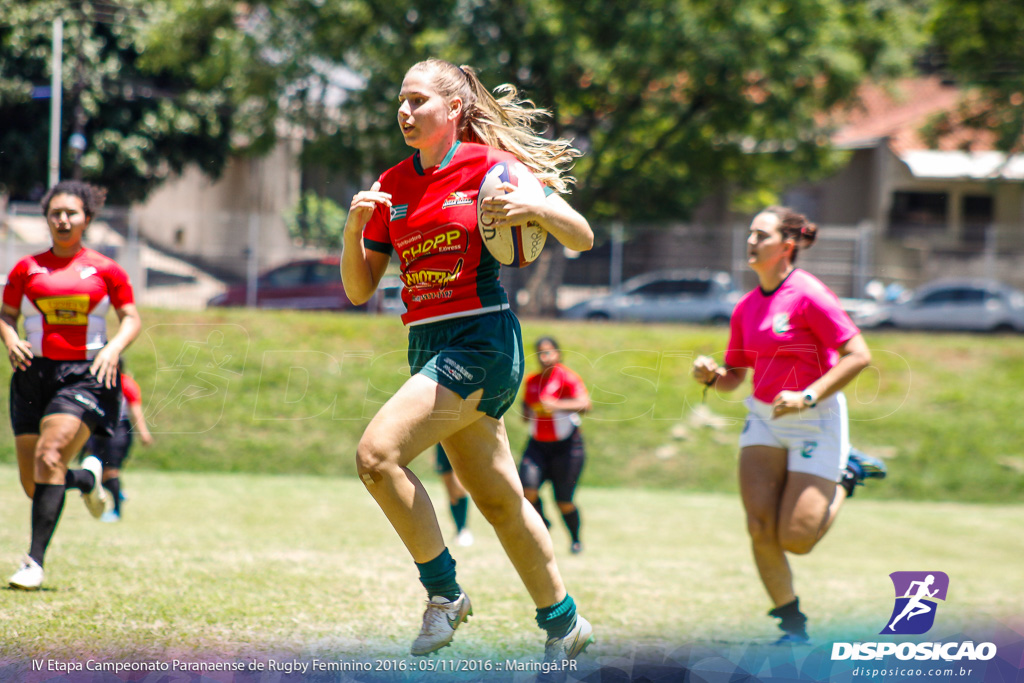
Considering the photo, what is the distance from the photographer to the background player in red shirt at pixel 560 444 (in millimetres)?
7746

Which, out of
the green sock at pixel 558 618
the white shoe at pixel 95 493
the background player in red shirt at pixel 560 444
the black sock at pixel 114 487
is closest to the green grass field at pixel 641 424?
the black sock at pixel 114 487

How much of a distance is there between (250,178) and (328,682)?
24.1m

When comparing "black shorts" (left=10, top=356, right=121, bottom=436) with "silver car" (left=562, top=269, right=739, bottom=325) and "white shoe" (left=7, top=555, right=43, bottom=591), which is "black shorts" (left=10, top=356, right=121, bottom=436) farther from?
"silver car" (left=562, top=269, right=739, bottom=325)

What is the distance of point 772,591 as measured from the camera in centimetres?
468

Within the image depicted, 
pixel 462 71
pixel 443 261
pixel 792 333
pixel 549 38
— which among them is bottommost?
pixel 792 333

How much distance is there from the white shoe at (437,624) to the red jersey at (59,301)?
271cm

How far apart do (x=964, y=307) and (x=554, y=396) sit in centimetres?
1346

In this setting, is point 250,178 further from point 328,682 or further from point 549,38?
point 328,682

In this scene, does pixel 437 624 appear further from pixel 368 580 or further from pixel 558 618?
pixel 368 580

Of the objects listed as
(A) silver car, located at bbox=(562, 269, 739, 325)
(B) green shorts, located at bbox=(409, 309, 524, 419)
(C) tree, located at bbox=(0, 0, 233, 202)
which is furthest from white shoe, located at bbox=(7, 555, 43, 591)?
(C) tree, located at bbox=(0, 0, 233, 202)

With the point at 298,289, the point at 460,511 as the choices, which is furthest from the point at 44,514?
the point at 298,289

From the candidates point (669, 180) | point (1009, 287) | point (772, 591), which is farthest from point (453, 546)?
point (669, 180)

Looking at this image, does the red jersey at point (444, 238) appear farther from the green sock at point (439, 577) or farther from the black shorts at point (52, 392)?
the black shorts at point (52, 392)

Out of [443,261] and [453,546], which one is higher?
[443,261]
